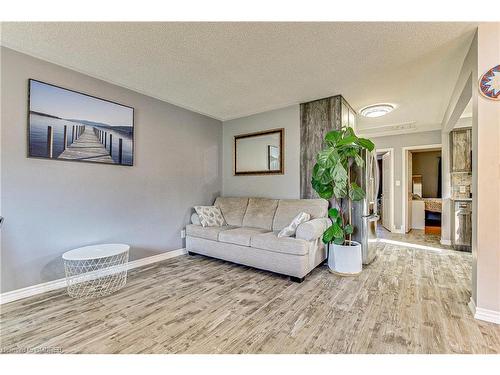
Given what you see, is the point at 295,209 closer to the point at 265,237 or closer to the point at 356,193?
the point at 265,237

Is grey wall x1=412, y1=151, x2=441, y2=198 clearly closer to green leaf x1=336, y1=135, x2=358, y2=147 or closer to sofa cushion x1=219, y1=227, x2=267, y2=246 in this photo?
green leaf x1=336, y1=135, x2=358, y2=147

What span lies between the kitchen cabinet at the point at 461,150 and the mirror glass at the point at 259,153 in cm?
336

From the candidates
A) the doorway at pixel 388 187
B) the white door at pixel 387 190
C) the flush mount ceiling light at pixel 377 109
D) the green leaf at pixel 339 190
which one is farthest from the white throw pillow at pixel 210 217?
the white door at pixel 387 190

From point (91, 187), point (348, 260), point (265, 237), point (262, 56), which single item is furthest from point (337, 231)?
point (91, 187)

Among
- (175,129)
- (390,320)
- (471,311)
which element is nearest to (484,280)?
(471,311)

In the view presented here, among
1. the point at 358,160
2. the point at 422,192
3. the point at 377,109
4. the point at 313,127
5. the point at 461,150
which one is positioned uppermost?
the point at 377,109

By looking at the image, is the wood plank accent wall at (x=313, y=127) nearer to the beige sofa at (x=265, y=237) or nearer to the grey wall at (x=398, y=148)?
the beige sofa at (x=265, y=237)

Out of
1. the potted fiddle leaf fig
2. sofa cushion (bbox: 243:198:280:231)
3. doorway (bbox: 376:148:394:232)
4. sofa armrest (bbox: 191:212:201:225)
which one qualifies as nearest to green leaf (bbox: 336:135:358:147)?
the potted fiddle leaf fig

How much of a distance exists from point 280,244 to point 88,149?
8.21 feet

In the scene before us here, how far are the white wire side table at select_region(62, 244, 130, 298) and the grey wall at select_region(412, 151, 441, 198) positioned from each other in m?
8.10

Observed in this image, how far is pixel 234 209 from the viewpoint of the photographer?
386cm

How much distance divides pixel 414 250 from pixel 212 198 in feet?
12.1

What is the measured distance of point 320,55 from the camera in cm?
225
